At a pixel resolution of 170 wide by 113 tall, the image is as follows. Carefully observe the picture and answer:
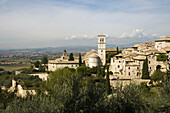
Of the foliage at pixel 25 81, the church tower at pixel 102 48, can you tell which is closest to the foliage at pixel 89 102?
the foliage at pixel 25 81

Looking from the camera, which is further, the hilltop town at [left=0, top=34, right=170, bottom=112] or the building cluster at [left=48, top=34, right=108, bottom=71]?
the building cluster at [left=48, top=34, right=108, bottom=71]

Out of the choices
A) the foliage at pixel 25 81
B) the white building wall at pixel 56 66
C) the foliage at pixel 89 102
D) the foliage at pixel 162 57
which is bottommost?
the foliage at pixel 25 81

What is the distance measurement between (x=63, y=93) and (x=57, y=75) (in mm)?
20000

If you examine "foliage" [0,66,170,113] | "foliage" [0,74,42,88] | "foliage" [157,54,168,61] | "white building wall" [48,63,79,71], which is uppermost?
"foliage" [157,54,168,61]

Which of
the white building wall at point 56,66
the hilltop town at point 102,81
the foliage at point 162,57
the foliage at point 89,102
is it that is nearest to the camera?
the foliage at point 89,102

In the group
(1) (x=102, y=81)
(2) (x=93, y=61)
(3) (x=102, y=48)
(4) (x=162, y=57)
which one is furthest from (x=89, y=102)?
(3) (x=102, y=48)

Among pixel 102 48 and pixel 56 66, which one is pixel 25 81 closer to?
pixel 56 66

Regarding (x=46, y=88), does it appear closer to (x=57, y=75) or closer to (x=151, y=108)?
(x=57, y=75)

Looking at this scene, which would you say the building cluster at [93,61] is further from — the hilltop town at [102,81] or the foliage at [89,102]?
the foliage at [89,102]

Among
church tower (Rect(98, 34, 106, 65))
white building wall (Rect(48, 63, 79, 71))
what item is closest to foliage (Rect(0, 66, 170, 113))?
white building wall (Rect(48, 63, 79, 71))

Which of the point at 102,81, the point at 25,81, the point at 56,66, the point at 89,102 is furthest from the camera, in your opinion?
the point at 56,66

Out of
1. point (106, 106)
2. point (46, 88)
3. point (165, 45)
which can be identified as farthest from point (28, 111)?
point (165, 45)

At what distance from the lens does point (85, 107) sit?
1238cm

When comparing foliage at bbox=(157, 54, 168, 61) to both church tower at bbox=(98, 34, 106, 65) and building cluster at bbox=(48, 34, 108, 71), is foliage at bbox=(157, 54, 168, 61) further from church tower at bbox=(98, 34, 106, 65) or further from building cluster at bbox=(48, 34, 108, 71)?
church tower at bbox=(98, 34, 106, 65)
